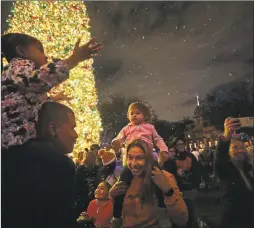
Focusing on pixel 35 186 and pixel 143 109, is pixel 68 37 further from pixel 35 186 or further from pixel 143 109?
pixel 35 186

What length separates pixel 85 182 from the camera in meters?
1.60

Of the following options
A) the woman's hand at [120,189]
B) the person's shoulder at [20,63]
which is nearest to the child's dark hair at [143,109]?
the woman's hand at [120,189]

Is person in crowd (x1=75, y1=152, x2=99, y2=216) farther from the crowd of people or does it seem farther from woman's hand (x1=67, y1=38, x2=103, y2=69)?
woman's hand (x1=67, y1=38, x2=103, y2=69)

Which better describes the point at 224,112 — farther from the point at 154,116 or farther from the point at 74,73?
the point at 74,73

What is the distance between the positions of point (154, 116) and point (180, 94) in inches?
8.7

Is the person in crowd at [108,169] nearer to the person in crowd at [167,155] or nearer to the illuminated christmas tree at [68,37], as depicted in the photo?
the illuminated christmas tree at [68,37]

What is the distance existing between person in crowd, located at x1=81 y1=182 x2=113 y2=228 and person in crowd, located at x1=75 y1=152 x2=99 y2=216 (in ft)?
0.10

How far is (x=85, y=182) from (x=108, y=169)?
15 centimetres

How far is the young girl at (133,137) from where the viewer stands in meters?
1.59

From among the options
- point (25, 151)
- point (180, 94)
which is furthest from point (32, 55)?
point (180, 94)

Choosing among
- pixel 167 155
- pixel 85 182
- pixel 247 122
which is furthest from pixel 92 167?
pixel 247 122

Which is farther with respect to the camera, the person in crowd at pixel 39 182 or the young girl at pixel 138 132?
the young girl at pixel 138 132

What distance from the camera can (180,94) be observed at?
173 cm

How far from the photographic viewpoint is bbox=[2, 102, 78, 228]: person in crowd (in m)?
1.36
